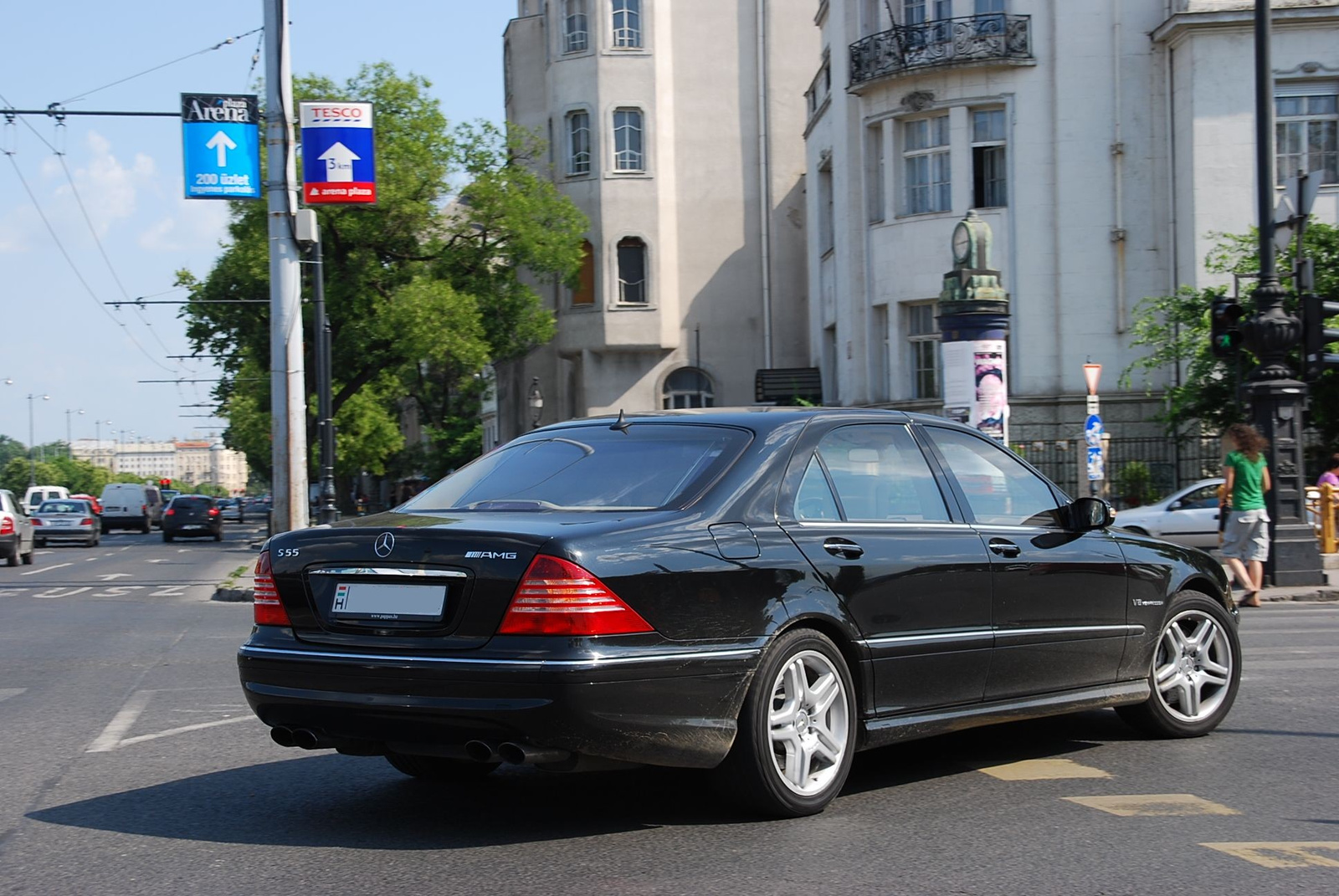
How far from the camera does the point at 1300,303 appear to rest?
1691 centimetres

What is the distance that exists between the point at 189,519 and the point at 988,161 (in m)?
34.4

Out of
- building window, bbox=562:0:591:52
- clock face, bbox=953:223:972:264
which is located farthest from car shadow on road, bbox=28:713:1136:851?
building window, bbox=562:0:591:52

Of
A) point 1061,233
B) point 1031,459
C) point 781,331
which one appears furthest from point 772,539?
point 781,331

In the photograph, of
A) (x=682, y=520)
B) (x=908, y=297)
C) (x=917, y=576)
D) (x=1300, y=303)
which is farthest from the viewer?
(x=908, y=297)

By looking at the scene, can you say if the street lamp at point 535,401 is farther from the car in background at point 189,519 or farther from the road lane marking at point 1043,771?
the road lane marking at point 1043,771

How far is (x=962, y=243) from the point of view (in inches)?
773

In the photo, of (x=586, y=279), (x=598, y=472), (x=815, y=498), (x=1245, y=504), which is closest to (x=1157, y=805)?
(x=815, y=498)

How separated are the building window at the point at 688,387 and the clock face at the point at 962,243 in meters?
27.2

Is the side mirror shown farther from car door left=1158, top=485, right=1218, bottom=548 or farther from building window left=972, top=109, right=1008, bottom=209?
building window left=972, top=109, right=1008, bottom=209

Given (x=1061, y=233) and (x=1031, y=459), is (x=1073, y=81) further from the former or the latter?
(x=1031, y=459)

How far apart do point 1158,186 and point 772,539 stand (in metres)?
27.7

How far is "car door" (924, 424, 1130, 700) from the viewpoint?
670 centimetres

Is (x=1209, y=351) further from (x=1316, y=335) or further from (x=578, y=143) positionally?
(x=578, y=143)

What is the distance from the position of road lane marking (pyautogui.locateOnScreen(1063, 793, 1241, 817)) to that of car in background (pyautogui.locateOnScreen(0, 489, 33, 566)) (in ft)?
93.1
